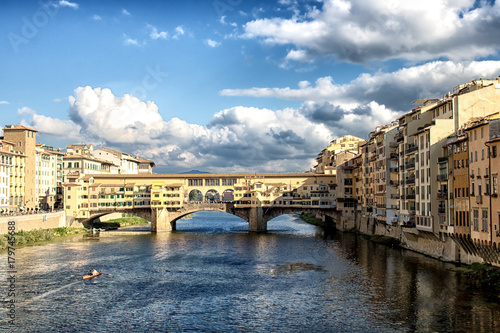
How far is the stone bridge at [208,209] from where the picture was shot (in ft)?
333

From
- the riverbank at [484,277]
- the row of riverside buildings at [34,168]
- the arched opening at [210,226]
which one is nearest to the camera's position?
the riverbank at [484,277]

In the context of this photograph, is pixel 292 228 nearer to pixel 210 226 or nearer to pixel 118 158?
pixel 210 226

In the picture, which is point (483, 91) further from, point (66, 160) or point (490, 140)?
point (66, 160)

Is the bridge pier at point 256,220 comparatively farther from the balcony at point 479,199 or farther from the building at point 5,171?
the balcony at point 479,199

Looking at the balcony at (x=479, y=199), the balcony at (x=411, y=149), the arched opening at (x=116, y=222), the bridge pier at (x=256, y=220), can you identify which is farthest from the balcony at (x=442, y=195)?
the arched opening at (x=116, y=222)

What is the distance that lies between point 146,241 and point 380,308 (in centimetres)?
5117

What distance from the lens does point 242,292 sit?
147 feet

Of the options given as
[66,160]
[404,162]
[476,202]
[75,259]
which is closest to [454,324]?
[476,202]

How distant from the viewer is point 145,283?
159ft

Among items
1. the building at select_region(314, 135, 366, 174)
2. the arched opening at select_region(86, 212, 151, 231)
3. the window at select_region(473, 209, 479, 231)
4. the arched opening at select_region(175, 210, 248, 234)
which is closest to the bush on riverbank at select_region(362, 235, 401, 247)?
the window at select_region(473, 209, 479, 231)

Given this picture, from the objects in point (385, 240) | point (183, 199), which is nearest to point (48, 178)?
point (183, 199)

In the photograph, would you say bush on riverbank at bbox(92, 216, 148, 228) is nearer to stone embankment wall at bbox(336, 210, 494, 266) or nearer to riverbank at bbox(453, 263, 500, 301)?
stone embankment wall at bbox(336, 210, 494, 266)

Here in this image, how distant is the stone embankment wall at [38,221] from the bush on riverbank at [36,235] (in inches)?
50.0

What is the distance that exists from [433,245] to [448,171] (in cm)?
971
